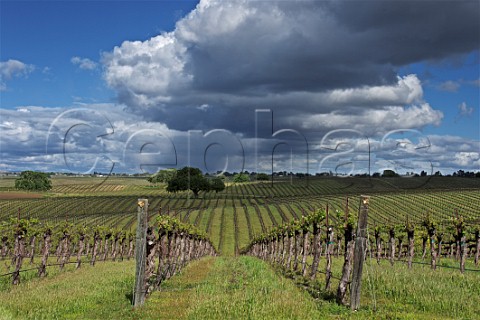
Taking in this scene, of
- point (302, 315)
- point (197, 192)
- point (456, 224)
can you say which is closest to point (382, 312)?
point (302, 315)

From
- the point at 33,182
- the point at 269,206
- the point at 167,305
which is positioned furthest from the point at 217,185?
the point at 167,305

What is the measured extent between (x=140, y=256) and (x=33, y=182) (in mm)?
188843

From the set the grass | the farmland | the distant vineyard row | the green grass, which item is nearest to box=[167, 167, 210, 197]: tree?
the farmland

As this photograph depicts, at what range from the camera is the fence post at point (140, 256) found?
50.6 feet

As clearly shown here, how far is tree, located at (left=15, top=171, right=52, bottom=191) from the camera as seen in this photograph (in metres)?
185

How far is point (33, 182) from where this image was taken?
611 feet

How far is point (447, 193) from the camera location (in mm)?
113250

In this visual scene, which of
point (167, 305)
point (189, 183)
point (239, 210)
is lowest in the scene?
point (239, 210)

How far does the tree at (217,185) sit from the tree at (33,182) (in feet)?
244

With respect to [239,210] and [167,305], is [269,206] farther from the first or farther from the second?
[167,305]

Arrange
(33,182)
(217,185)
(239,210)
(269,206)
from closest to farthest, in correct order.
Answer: (239,210) → (269,206) → (217,185) → (33,182)

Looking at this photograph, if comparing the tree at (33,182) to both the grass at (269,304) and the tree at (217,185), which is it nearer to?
the tree at (217,185)

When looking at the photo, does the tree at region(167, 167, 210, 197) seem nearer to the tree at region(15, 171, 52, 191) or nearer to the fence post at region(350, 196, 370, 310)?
the tree at region(15, 171, 52, 191)

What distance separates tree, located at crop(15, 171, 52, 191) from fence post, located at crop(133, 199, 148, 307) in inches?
7270
